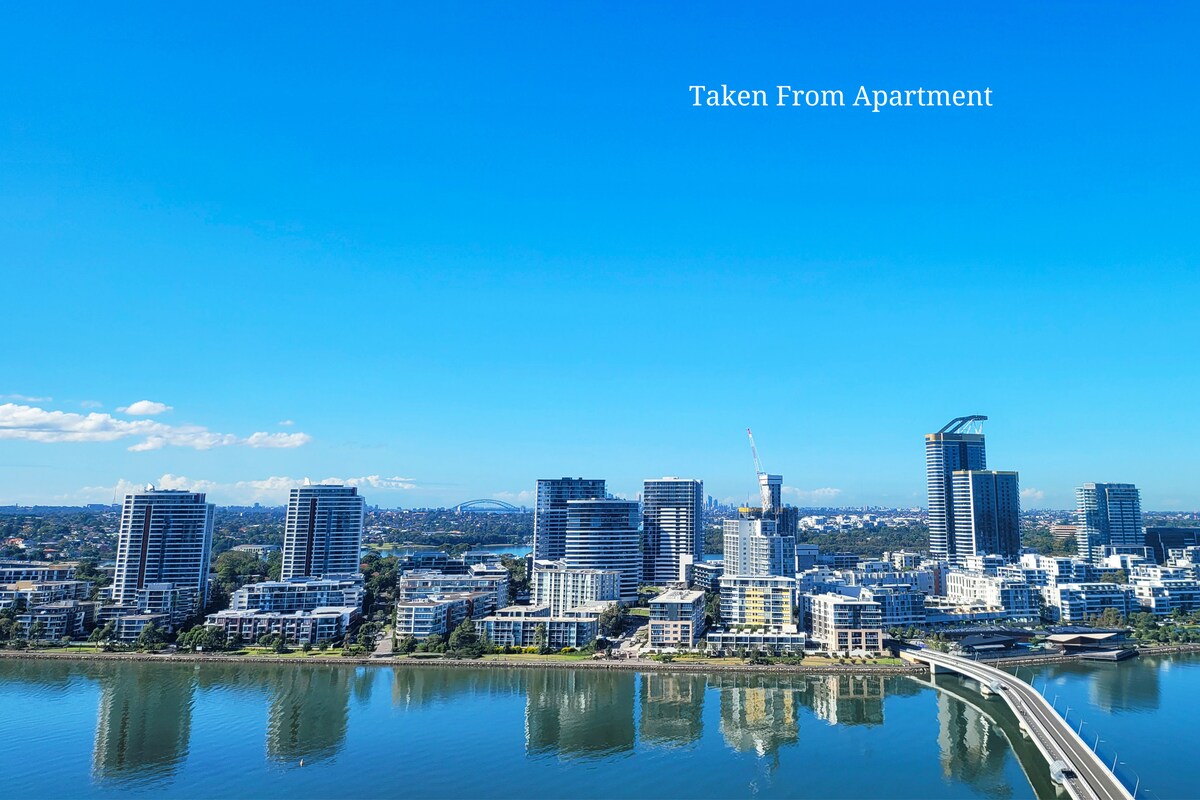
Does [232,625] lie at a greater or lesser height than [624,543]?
lesser

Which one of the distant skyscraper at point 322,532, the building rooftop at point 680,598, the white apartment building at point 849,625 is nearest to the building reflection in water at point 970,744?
the white apartment building at point 849,625

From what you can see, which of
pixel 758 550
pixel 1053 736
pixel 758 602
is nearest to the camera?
pixel 1053 736

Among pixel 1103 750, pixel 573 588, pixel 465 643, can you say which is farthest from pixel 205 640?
pixel 1103 750

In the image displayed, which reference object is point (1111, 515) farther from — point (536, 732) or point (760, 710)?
point (536, 732)

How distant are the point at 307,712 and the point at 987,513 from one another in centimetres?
3435

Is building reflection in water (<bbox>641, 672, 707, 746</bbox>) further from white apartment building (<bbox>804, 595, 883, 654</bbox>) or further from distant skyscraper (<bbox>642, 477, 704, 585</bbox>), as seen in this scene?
distant skyscraper (<bbox>642, 477, 704, 585</bbox>)

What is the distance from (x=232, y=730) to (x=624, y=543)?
1702 centimetres

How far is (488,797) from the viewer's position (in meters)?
10.6

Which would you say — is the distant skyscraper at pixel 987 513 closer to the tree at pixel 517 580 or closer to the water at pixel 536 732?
the water at pixel 536 732

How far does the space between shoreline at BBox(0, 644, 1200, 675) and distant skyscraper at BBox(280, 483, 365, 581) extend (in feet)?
30.7

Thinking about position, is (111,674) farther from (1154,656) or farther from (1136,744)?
(1154,656)

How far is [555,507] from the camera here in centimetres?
3384

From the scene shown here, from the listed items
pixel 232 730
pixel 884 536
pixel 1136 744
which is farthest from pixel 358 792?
A: pixel 884 536

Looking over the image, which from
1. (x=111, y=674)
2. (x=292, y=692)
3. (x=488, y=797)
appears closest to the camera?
(x=488, y=797)
